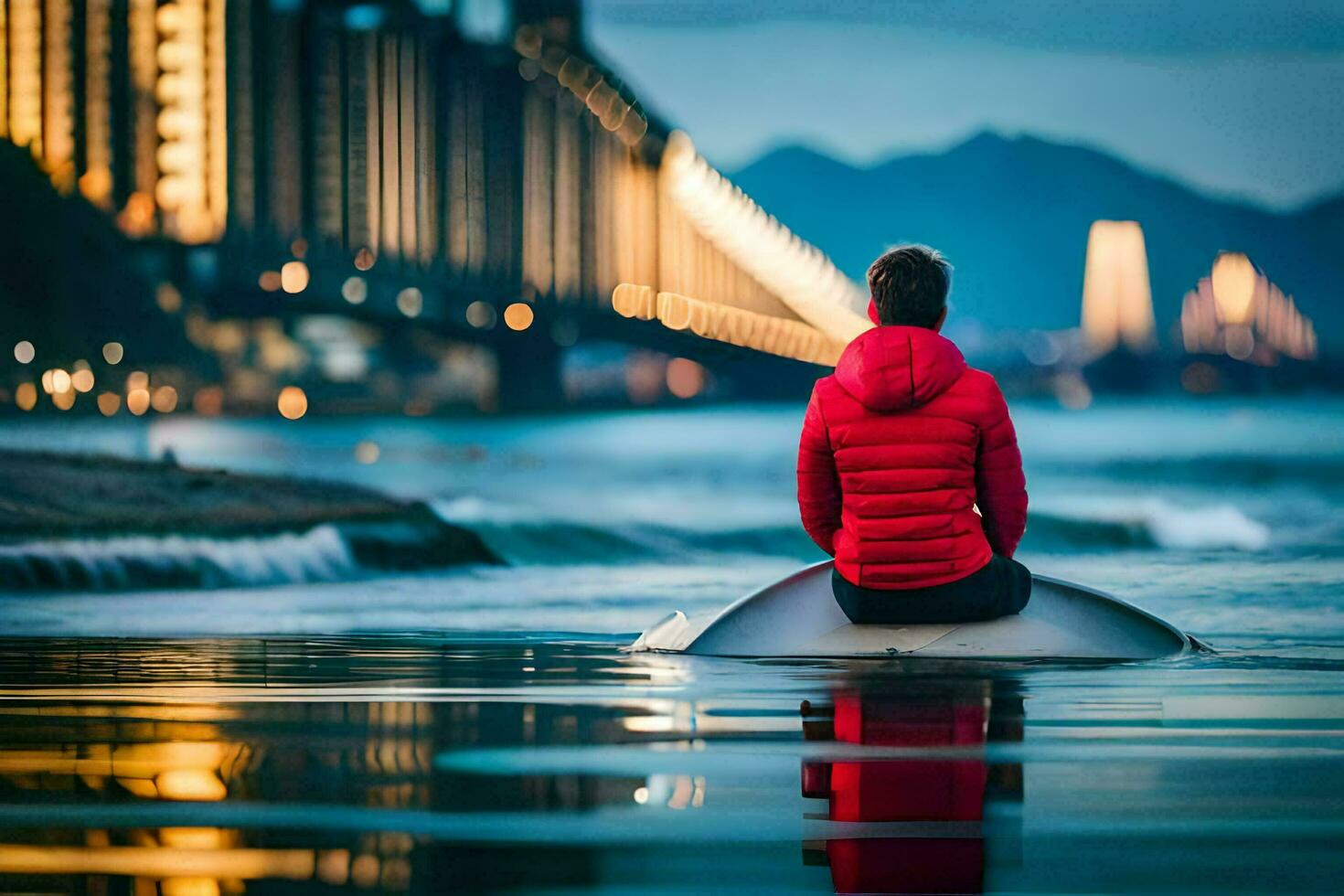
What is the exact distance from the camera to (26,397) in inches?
1705

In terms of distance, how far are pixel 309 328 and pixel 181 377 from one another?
431 centimetres

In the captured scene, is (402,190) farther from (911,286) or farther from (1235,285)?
(911,286)

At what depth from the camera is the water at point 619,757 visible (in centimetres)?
291

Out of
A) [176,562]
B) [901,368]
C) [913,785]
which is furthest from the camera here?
[176,562]

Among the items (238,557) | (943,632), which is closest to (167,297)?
(238,557)

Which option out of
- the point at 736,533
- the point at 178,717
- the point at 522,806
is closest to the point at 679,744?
the point at 522,806

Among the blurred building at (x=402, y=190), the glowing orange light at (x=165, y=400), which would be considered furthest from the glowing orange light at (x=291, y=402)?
the glowing orange light at (x=165, y=400)

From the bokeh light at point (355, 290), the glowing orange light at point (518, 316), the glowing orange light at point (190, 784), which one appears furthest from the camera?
the glowing orange light at point (518, 316)

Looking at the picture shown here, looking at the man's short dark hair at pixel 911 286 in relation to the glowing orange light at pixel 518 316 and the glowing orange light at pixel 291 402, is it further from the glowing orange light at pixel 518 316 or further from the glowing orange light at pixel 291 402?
the glowing orange light at pixel 291 402

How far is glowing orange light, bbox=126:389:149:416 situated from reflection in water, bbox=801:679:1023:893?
42.6 metres

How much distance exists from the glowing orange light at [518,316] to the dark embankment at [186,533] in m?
23.9

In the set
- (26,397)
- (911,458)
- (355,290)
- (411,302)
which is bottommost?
(911,458)

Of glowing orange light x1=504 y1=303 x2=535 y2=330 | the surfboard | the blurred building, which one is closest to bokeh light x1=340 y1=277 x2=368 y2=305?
the blurred building

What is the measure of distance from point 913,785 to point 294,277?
40.0 metres
